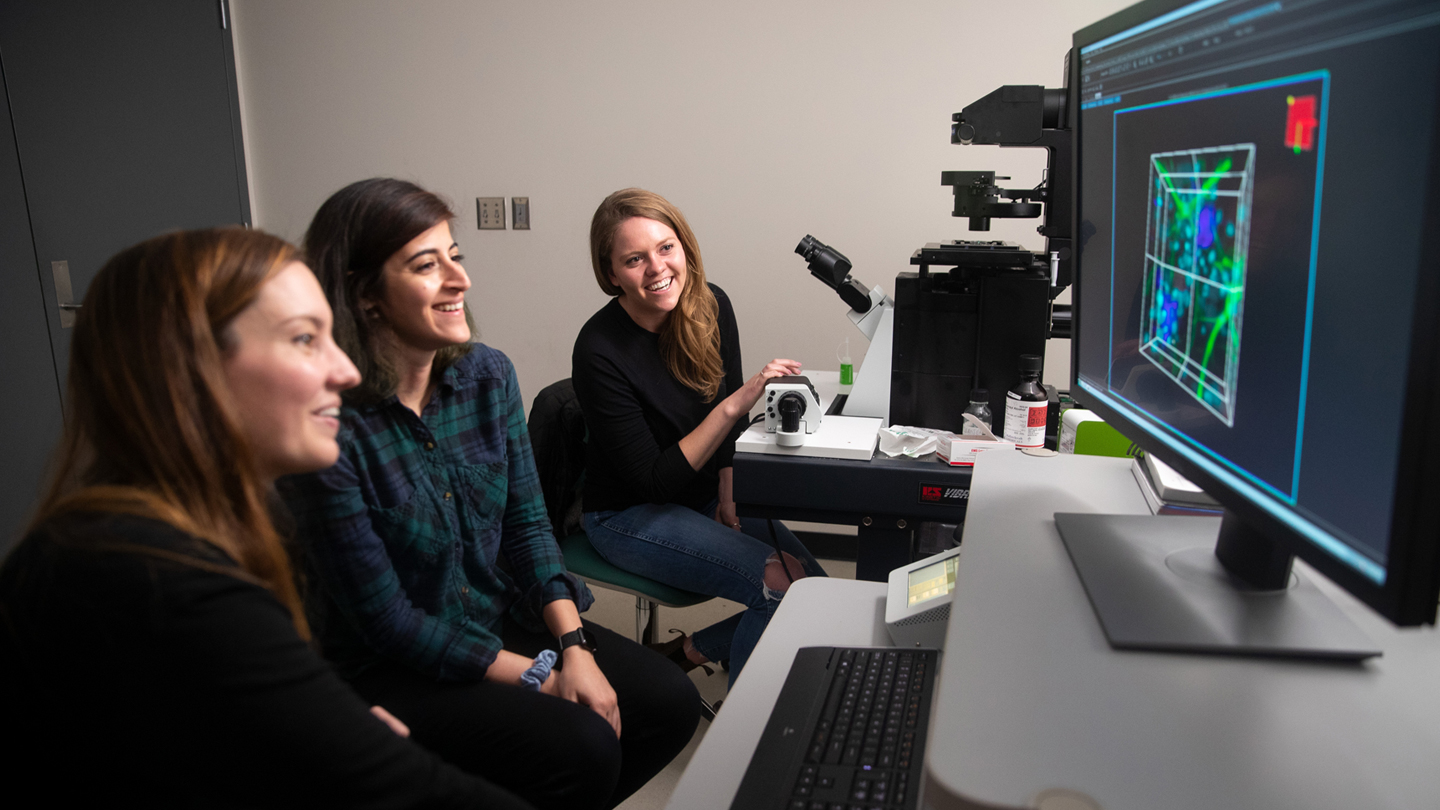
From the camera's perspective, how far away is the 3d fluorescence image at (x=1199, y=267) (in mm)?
583

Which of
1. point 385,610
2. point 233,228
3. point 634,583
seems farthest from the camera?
point 634,583

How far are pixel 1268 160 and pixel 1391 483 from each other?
22 centimetres

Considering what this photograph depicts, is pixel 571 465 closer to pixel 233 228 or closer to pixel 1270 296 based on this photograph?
pixel 233 228

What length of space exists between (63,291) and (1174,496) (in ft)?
9.73

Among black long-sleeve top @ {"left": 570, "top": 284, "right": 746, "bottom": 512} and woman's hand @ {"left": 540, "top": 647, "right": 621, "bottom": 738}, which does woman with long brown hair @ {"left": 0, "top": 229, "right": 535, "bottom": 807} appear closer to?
woman's hand @ {"left": 540, "top": 647, "right": 621, "bottom": 738}

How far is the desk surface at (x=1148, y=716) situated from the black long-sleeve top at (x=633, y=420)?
1.17 metres

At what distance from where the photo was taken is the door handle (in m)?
2.52

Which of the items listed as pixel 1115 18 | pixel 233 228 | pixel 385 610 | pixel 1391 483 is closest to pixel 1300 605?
pixel 1391 483

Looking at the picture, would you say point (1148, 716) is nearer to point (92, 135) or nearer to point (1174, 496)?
point (1174, 496)

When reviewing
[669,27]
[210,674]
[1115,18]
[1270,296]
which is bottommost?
[210,674]

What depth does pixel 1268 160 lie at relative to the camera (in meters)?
0.54

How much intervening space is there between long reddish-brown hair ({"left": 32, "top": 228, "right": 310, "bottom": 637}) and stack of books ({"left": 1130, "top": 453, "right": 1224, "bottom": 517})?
81 cm

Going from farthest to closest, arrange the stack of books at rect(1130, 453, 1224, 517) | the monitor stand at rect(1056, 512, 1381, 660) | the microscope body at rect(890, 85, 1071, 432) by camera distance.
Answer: the microscope body at rect(890, 85, 1071, 432) < the stack of books at rect(1130, 453, 1224, 517) < the monitor stand at rect(1056, 512, 1381, 660)

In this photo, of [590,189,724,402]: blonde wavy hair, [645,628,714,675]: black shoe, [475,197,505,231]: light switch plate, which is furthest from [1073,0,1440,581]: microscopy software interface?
[475,197,505,231]: light switch plate
